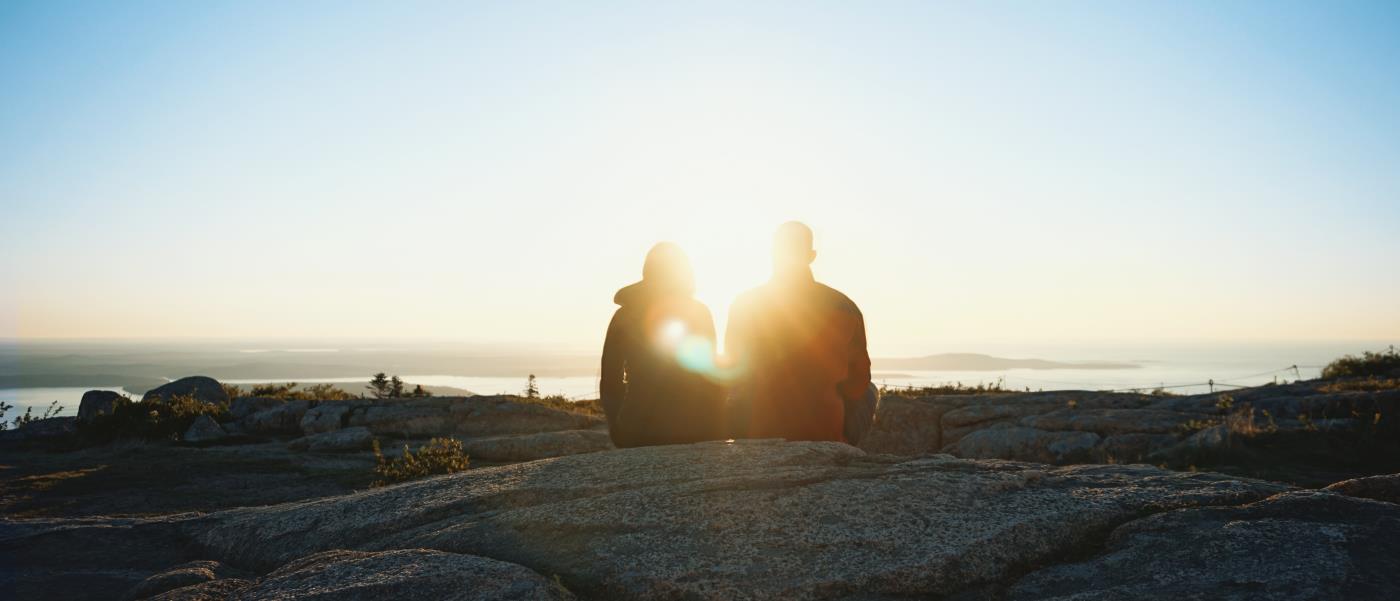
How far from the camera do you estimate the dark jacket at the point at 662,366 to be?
25.4 feet

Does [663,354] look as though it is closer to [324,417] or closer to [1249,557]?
[1249,557]

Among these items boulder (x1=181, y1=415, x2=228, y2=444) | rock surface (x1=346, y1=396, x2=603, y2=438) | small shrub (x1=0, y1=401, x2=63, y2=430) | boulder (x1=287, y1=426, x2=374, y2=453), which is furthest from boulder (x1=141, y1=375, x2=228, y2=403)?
boulder (x1=287, y1=426, x2=374, y2=453)

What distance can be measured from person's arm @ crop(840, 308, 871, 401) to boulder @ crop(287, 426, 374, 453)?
38.8 ft

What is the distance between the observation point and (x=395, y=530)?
4.94 m

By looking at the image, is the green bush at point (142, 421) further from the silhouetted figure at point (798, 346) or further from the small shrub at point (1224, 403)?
the small shrub at point (1224, 403)

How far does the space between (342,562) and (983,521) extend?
11.0 ft

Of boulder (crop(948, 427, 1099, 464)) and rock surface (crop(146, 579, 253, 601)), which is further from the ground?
rock surface (crop(146, 579, 253, 601))

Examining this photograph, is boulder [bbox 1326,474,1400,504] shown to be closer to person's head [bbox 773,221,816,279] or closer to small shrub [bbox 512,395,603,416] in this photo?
person's head [bbox 773,221,816,279]

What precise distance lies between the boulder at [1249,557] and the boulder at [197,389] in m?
24.9

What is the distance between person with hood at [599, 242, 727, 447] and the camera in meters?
7.73

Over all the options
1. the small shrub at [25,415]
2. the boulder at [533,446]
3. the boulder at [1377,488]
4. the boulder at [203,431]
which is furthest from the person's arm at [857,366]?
the small shrub at [25,415]

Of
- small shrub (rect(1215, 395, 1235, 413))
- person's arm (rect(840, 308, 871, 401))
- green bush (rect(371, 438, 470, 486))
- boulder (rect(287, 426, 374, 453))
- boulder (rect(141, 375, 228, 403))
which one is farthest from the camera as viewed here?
boulder (rect(141, 375, 228, 403))

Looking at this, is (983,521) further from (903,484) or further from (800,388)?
(800,388)

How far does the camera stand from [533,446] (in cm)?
1494
